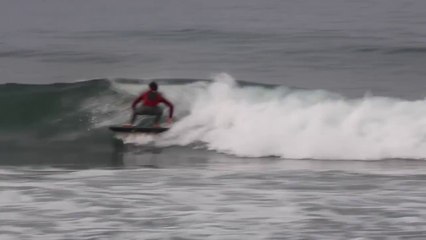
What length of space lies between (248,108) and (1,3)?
35.3 m

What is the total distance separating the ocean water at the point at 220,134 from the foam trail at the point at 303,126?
0.12ft

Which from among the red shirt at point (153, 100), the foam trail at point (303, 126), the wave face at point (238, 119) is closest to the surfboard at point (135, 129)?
the wave face at point (238, 119)

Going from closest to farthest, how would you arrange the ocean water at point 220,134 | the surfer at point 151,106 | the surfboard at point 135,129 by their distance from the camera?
the ocean water at point 220,134 < the surfboard at point 135,129 < the surfer at point 151,106

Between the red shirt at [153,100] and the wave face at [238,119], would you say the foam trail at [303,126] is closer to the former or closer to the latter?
the wave face at [238,119]

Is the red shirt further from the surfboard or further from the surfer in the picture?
the surfboard

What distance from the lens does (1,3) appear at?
5647 centimetres

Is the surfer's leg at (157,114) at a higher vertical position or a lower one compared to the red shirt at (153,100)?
lower

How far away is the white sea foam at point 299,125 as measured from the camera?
69.3ft

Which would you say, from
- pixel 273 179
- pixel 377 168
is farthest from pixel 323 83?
pixel 273 179

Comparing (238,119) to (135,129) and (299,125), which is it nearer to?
(299,125)

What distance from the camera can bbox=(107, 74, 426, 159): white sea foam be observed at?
2111 cm

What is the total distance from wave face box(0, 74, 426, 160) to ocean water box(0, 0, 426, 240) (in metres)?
0.04

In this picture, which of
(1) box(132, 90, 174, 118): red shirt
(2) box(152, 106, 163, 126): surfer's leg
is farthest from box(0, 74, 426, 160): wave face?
(1) box(132, 90, 174, 118): red shirt

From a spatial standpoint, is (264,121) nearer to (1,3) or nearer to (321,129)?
(321,129)
